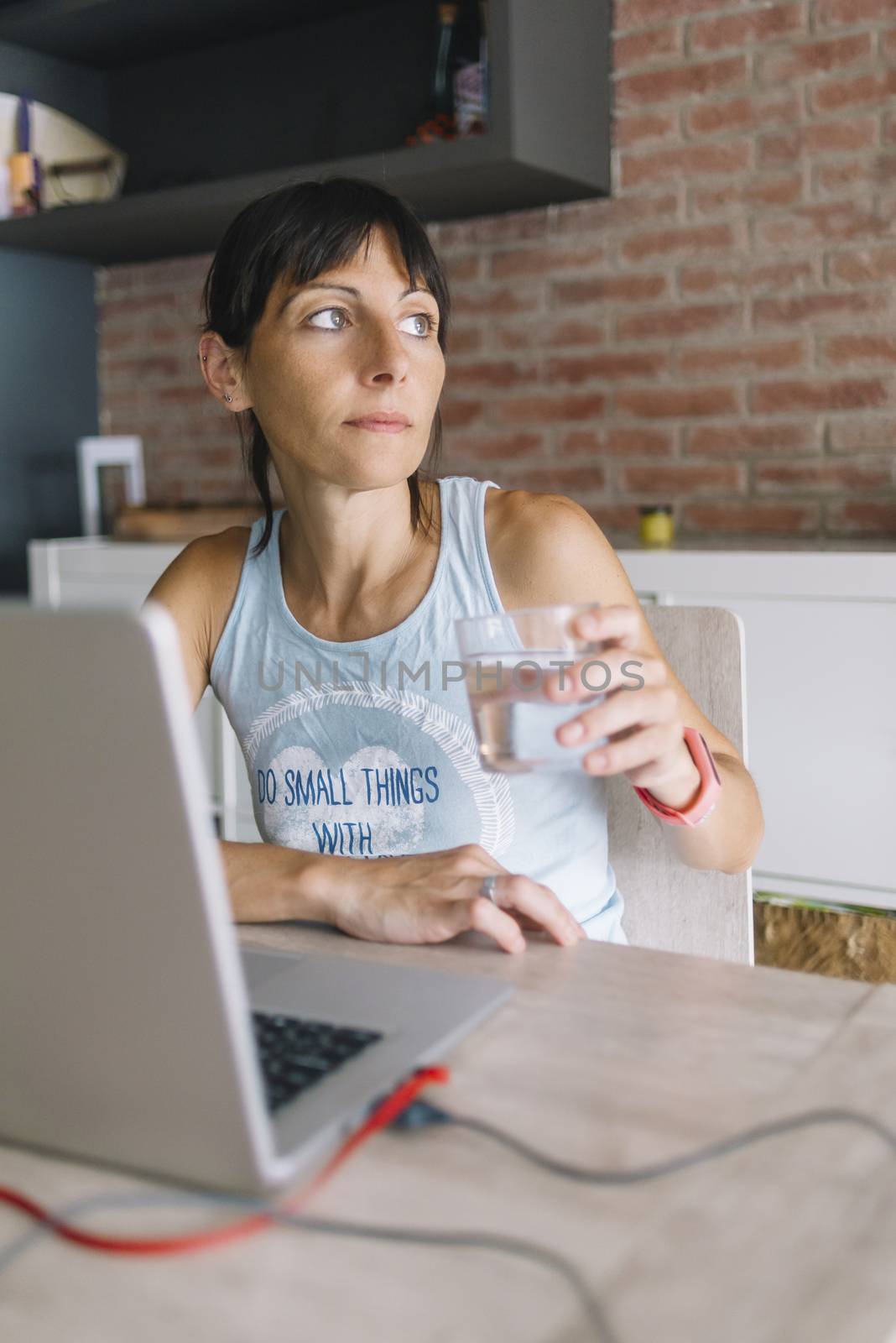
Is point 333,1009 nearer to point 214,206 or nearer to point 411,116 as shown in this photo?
point 214,206

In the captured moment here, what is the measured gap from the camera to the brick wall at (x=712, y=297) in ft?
7.80

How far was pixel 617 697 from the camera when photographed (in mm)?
823

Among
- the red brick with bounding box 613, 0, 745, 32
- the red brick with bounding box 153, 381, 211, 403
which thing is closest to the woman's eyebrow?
the red brick with bounding box 613, 0, 745, 32

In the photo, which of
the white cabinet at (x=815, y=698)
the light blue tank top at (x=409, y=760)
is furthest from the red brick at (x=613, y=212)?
the light blue tank top at (x=409, y=760)

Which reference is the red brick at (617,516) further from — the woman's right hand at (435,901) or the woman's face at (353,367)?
the woman's right hand at (435,901)

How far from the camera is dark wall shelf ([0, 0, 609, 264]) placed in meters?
2.38

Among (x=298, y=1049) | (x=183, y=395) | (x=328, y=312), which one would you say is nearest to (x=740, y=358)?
(x=328, y=312)

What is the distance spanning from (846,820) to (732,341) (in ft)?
3.27

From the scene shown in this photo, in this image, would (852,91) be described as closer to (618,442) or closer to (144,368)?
(618,442)

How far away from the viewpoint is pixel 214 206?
8.90ft

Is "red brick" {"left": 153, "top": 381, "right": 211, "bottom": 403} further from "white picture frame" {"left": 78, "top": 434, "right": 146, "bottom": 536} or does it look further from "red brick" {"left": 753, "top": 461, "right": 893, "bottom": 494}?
"red brick" {"left": 753, "top": 461, "right": 893, "bottom": 494}

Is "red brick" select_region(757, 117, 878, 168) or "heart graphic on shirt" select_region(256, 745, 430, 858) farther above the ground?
"red brick" select_region(757, 117, 878, 168)

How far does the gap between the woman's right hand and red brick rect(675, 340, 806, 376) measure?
1782 millimetres

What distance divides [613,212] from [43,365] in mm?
1594
